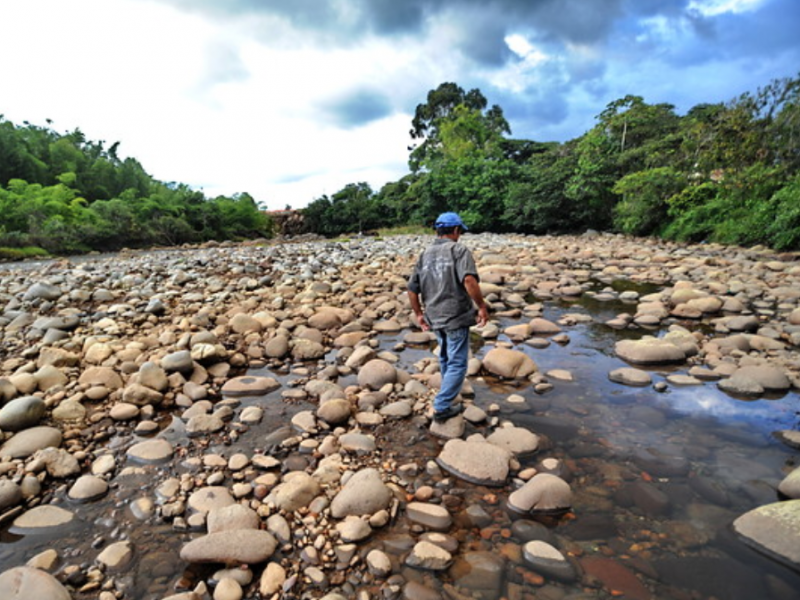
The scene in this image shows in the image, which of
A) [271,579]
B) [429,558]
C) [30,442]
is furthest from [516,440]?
[30,442]

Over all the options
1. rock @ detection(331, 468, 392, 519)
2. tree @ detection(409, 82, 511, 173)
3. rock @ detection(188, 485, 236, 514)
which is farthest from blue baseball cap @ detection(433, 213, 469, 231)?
tree @ detection(409, 82, 511, 173)

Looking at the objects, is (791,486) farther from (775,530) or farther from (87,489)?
(87,489)

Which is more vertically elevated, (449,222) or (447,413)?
(449,222)

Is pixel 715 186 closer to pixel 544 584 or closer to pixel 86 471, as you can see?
pixel 544 584

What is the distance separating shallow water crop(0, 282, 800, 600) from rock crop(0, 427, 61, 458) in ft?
1.42

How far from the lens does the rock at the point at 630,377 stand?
158 inches

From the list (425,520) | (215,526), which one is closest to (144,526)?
(215,526)

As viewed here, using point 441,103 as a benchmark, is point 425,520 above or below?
below

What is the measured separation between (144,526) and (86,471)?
935 millimetres

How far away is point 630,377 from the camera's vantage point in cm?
405

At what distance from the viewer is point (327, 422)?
133 inches

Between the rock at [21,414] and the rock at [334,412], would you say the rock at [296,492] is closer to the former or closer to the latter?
the rock at [334,412]

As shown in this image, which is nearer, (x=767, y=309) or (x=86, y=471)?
(x=86, y=471)

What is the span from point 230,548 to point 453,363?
1932 millimetres
